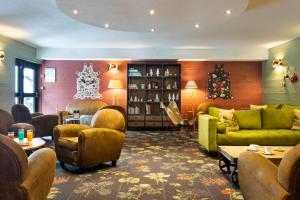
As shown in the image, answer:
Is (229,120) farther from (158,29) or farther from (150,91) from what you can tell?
(150,91)

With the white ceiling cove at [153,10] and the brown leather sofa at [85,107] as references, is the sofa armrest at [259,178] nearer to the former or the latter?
the white ceiling cove at [153,10]

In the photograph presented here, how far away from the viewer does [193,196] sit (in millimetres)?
3262

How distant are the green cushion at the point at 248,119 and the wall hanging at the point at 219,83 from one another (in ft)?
10.6

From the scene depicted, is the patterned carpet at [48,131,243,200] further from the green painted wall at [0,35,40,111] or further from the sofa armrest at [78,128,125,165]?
the green painted wall at [0,35,40,111]

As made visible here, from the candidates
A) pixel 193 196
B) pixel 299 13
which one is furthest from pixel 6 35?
pixel 299 13

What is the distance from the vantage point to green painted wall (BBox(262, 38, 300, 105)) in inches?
268

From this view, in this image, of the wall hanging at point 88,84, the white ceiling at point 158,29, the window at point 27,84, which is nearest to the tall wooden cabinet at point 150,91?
the white ceiling at point 158,29

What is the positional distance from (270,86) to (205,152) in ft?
12.8

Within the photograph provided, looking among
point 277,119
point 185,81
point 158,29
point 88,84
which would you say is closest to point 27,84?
point 88,84

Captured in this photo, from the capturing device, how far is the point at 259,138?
514 cm

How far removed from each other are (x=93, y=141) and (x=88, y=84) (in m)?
5.16

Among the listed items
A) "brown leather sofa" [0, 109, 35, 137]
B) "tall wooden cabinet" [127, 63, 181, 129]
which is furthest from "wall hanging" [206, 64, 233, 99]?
"brown leather sofa" [0, 109, 35, 137]

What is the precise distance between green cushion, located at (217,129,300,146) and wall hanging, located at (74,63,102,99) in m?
5.12

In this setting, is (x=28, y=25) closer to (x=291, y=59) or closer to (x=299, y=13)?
(x=299, y=13)
